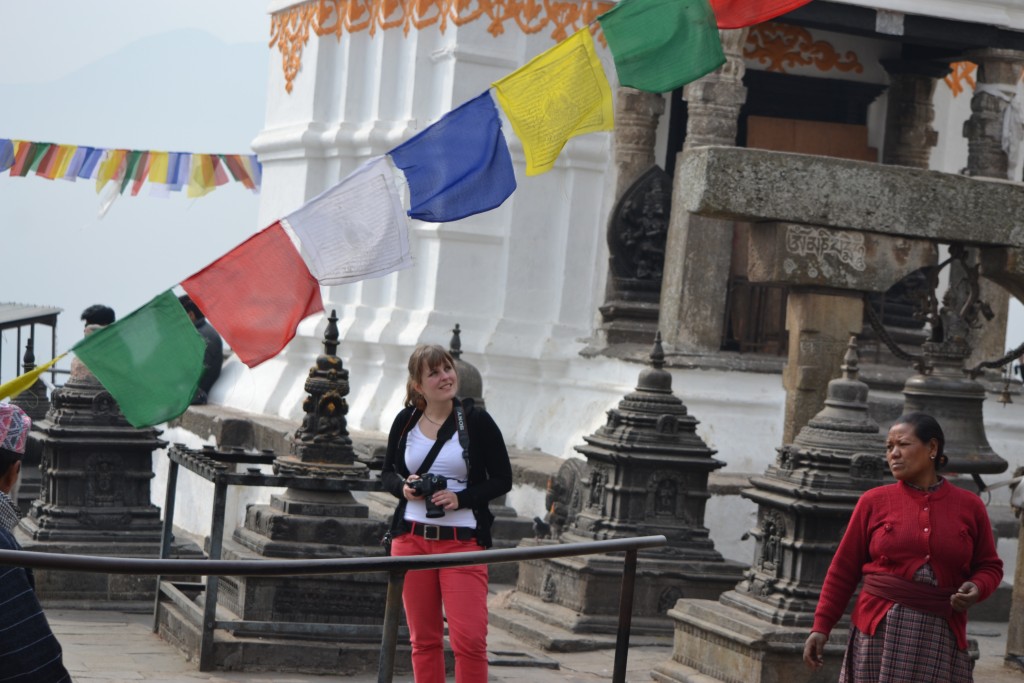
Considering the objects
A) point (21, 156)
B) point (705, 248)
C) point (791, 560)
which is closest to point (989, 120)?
point (705, 248)

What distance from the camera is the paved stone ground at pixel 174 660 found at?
26.3 feet

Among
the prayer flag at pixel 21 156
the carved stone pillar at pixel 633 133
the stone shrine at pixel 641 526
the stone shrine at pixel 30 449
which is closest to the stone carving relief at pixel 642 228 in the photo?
the carved stone pillar at pixel 633 133

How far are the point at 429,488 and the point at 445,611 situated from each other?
0.46 m

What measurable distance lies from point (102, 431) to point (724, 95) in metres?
5.55

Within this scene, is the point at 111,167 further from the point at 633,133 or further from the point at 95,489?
the point at 95,489

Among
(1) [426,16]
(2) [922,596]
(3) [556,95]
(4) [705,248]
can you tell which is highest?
(1) [426,16]

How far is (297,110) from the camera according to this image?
16.4 metres

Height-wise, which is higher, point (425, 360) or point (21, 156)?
point (21, 156)

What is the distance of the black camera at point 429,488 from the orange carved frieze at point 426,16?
805 centimetres

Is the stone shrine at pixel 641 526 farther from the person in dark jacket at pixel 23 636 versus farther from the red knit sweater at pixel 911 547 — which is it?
the person in dark jacket at pixel 23 636

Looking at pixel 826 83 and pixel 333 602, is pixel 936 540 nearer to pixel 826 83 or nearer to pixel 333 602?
pixel 333 602

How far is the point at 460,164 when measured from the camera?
8680 millimetres

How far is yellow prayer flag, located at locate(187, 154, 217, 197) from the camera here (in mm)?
19859

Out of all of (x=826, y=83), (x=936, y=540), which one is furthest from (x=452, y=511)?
(x=826, y=83)
